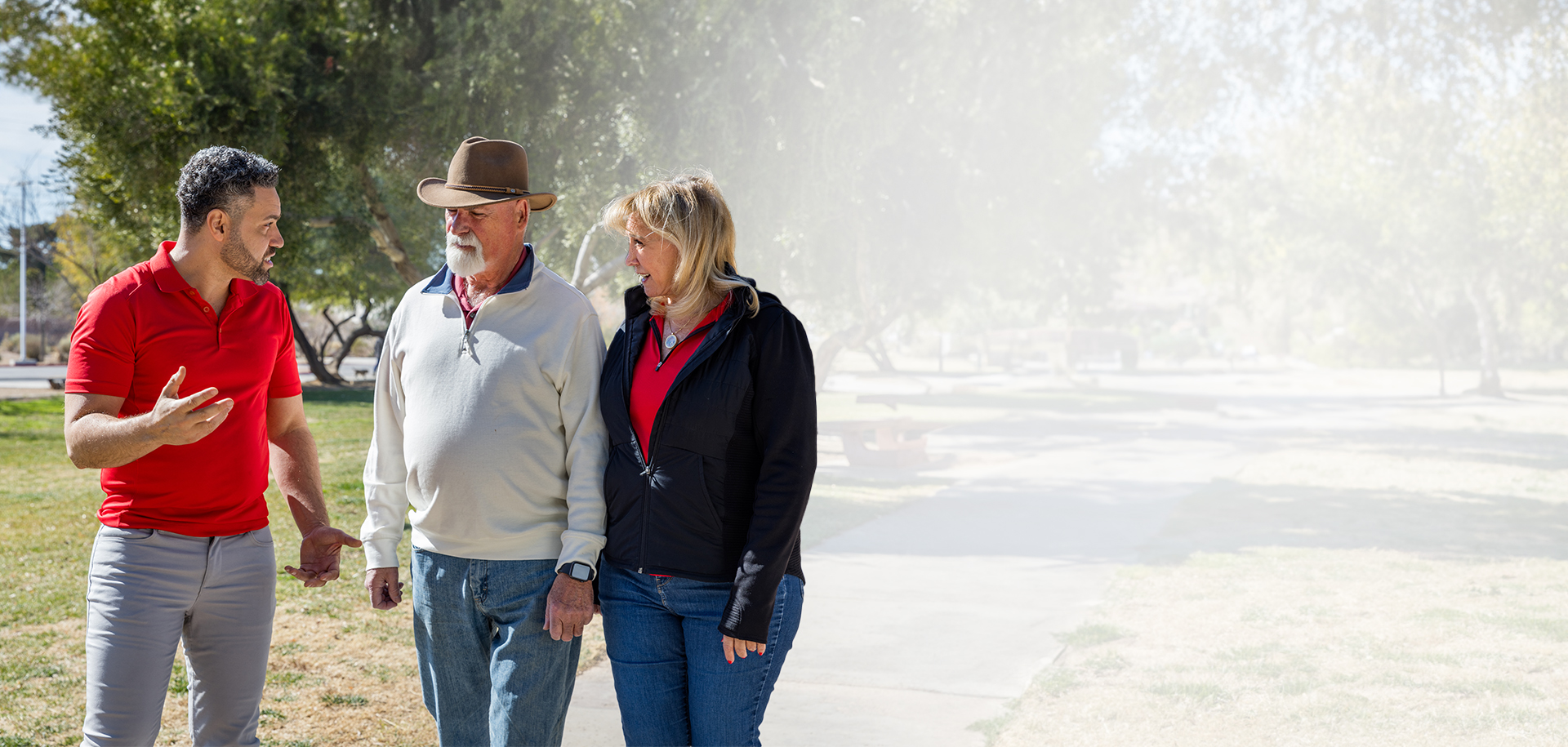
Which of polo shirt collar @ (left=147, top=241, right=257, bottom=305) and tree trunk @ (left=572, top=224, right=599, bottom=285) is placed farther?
tree trunk @ (left=572, top=224, right=599, bottom=285)

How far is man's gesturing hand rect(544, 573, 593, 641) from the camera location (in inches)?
99.9

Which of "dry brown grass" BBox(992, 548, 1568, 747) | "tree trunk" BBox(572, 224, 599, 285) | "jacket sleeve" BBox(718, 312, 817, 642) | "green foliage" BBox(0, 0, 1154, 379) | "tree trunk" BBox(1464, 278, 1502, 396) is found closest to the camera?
"jacket sleeve" BBox(718, 312, 817, 642)

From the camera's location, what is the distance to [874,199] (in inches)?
648

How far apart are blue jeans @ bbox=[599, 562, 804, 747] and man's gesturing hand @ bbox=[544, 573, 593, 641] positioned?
0.06 m

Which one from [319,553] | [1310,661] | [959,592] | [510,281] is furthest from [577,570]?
[959,592]

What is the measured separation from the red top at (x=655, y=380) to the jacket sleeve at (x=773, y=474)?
153 millimetres

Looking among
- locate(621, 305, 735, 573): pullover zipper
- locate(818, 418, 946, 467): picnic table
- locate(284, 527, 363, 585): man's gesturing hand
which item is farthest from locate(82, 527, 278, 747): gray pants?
locate(818, 418, 946, 467): picnic table

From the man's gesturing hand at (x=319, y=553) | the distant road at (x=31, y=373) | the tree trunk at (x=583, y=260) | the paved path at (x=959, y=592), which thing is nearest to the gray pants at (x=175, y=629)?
the man's gesturing hand at (x=319, y=553)

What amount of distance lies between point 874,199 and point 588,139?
588 centimetres

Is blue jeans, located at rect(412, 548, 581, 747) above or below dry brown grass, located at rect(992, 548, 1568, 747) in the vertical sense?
above

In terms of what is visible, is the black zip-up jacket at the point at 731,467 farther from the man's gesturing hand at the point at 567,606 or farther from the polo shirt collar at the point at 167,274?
the polo shirt collar at the point at 167,274

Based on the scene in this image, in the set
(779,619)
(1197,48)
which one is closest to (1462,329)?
(1197,48)

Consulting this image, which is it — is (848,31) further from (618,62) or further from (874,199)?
(874,199)

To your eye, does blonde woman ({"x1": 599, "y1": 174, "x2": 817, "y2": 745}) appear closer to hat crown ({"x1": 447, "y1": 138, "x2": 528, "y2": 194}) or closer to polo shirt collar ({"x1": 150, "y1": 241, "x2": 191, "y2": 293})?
hat crown ({"x1": 447, "y1": 138, "x2": 528, "y2": 194})
